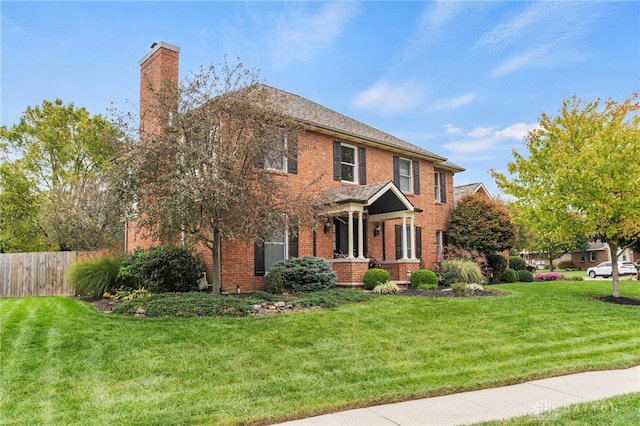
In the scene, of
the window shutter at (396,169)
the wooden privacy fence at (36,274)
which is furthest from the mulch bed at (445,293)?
the wooden privacy fence at (36,274)

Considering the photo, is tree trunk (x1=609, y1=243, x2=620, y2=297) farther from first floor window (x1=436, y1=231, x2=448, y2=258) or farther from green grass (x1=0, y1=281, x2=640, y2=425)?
first floor window (x1=436, y1=231, x2=448, y2=258)

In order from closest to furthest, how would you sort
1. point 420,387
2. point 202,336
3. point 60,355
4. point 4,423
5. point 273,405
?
point 4,423 → point 273,405 → point 420,387 → point 60,355 → point 202,336

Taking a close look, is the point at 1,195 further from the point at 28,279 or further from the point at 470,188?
the point at 470,188

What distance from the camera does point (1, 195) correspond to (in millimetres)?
25719

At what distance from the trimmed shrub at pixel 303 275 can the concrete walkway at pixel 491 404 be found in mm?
7546

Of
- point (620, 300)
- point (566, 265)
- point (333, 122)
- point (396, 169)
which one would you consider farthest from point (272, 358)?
point (566, 265)

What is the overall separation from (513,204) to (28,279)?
1774 cm

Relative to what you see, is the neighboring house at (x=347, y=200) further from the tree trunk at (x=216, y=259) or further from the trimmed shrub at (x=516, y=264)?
the trimmed shrub at (x=516, y=264)

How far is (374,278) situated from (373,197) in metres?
2.74

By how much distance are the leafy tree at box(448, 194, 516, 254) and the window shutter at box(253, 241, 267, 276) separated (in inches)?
458

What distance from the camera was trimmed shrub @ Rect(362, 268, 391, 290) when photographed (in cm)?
1413

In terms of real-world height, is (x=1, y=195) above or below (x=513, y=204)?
above

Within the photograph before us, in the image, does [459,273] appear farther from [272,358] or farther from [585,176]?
[272,358]

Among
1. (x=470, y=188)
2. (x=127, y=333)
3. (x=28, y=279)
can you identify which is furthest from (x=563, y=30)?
(x=28, y=279)
